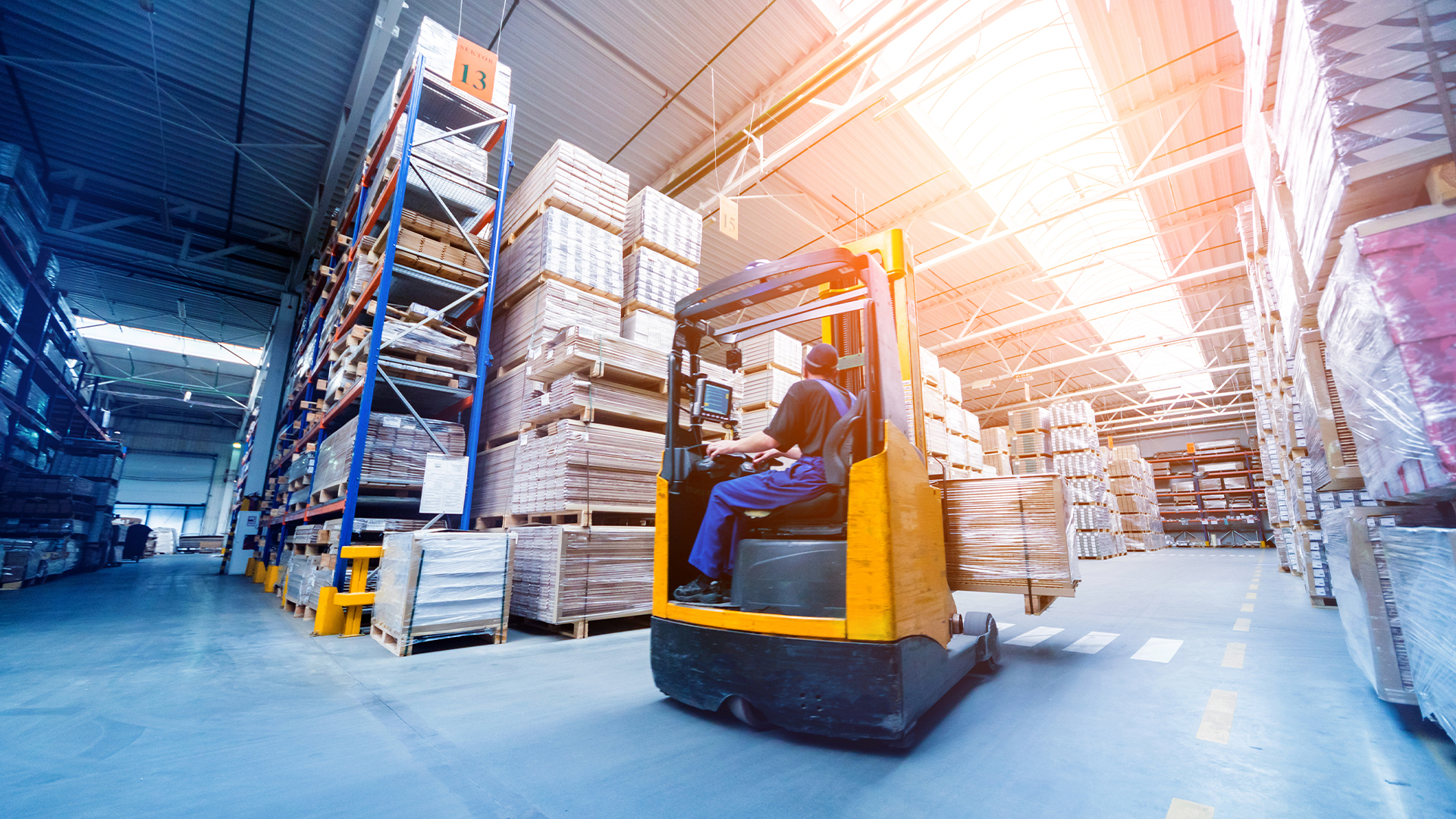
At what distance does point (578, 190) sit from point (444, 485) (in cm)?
333

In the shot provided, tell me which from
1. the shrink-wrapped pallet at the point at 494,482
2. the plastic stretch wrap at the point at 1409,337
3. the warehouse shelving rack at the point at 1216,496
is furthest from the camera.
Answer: the warehouse shelving rack at the point at 1216,496

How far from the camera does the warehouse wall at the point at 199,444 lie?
2498cm

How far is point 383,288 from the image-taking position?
4949 millimetres

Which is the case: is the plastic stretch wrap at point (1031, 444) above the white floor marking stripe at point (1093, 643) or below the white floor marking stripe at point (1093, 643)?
above

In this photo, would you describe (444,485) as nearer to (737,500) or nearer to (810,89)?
(737,500)

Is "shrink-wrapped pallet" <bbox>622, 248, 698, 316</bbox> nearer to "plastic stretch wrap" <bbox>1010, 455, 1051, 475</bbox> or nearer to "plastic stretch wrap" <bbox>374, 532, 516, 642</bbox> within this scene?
"plastic stretch wrap" <bbox>374, 532, 516, 642</bbox>

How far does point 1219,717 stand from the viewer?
7.44 ft

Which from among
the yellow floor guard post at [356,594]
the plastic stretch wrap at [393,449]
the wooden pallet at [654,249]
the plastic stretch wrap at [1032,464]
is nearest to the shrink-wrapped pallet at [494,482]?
the plastic stretch wrap at [393,449]

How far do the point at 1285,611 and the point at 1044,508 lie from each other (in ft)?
13.0

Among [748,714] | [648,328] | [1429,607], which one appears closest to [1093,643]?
[1429,607]

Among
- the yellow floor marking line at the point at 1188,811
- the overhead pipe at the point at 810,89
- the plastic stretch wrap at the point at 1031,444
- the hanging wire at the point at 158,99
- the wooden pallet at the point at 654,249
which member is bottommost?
the yellow floor marking line at the point at 1188,811

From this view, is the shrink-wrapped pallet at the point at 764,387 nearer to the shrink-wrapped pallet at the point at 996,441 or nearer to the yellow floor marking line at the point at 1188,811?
the yellow floor marking line at the point at 1188,811

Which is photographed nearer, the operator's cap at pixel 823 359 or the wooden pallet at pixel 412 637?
the operator's cap at pixel 823 359

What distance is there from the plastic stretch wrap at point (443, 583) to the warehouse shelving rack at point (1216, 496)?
91.3 feet
